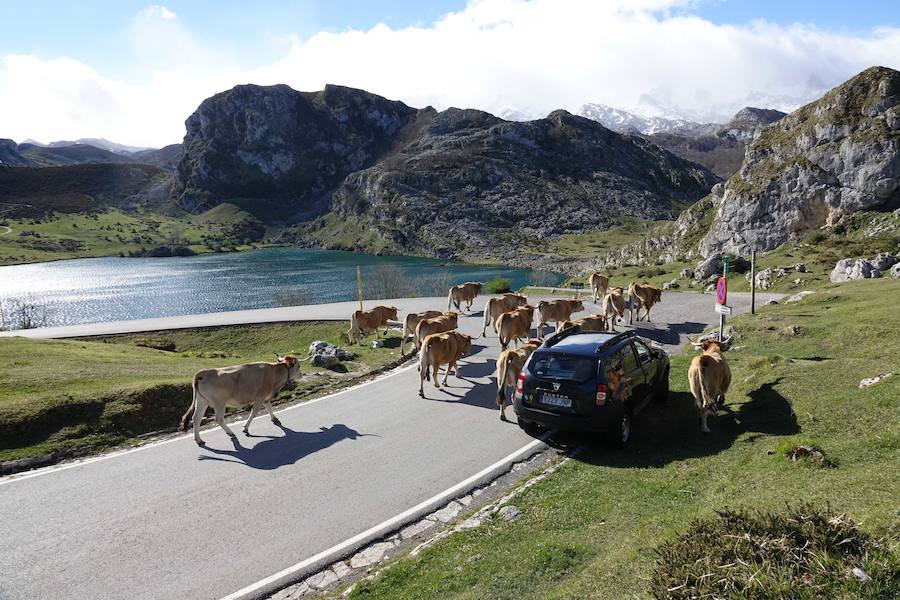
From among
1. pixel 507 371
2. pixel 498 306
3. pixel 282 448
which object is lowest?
pixel 282 448

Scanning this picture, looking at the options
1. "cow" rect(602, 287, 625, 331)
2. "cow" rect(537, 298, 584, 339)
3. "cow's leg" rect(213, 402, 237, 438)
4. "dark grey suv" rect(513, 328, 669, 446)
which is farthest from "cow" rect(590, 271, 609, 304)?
"cow's leg" rect(213, 402, 237, 438)

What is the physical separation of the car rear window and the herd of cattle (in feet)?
8.04

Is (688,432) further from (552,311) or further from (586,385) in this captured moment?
(552,311)

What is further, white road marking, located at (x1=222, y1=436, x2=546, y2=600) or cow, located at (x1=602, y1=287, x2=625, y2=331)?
cow, located at (x1=602, y1=287, x2=625, y2=331)

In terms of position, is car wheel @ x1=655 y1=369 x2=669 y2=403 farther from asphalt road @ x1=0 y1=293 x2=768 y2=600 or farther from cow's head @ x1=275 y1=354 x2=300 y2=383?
cow's head @ x1=275 y1=354 x2=300 y2=383

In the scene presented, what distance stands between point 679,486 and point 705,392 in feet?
11.9

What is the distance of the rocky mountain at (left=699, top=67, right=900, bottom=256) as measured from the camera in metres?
58.4

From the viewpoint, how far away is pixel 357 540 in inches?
340

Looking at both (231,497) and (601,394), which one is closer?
(231,497)

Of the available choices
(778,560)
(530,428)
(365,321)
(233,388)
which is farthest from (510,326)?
(778,560)

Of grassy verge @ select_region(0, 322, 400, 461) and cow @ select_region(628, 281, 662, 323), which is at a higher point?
cow @ select_region(628, 281, 662, 323)

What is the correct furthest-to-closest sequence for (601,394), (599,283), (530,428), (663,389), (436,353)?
(599,283), (436,353), (663,389), (530,428), (601,394)

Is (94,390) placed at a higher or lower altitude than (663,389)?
higher

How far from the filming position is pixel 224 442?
12859 millimetres
